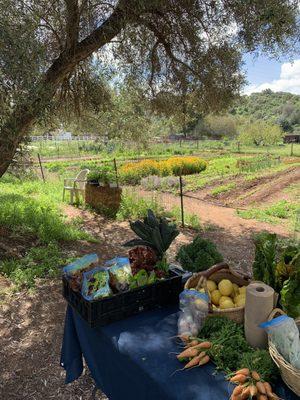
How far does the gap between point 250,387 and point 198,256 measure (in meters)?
1.18

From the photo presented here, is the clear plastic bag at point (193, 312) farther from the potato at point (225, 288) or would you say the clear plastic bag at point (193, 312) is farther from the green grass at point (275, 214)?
the green grass at point (275, 214)

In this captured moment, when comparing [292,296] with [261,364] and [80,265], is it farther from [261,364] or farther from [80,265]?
[80,265]

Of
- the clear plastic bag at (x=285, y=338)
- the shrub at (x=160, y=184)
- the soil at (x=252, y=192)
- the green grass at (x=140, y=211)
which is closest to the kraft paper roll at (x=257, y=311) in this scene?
the clear plastic bag at (x=285, y=338)

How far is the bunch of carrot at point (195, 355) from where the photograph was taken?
166cm

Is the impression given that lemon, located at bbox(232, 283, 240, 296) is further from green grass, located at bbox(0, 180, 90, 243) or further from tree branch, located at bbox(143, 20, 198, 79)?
tree branch, located at bbox(143, 20, 198, 79)

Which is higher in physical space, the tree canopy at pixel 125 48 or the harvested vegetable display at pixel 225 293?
the tree canopy at pixel 125 48

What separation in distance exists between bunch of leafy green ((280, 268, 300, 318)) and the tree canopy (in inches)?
149

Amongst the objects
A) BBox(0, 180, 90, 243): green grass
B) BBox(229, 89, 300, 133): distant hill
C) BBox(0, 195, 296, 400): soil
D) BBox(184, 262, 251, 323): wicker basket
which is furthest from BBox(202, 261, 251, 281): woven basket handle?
BBox(229, 89, 300, 133): distant hill

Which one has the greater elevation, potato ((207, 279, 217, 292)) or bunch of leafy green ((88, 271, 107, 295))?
bunch of leafy green ((88, 271, 107, 295))

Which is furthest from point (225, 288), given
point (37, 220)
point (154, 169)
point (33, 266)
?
point (154, 169)

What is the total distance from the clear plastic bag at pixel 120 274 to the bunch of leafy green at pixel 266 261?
796 millimetres

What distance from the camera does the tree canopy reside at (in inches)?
176

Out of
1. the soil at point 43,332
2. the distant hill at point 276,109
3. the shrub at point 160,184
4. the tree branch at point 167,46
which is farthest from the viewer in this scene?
the distant hill at point 276,109

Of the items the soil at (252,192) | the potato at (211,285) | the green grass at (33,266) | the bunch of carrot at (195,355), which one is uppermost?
the potato at (211,285)
